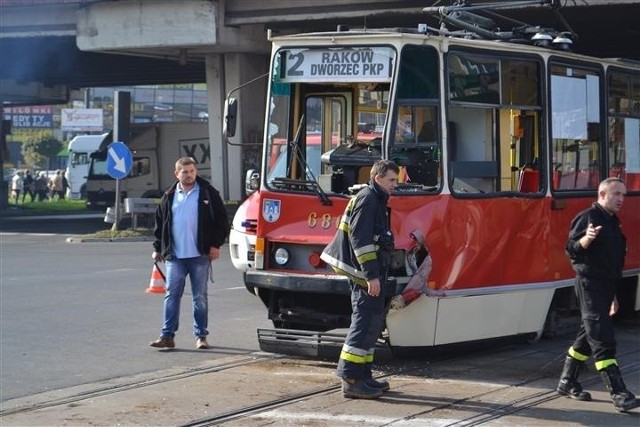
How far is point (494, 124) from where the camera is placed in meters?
9.87

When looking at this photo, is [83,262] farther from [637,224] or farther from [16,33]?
[16,33]

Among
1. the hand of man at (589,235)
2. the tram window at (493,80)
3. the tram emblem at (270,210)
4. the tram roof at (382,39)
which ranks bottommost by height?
the hand of man at (589,235)

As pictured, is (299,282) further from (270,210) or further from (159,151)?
(159,151)

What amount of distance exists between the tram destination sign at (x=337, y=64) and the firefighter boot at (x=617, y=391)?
9.73ft

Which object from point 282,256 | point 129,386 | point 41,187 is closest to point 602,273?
→ point 282,256

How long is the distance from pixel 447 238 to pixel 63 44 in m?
28.0

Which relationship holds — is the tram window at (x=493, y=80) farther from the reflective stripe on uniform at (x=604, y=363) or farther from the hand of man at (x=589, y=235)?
the reflective stripe on uniform at (x=604, y=363)

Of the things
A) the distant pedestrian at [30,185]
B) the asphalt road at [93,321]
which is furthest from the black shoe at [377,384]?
the distant pedestrian at [30,185]

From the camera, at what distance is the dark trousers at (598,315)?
8016mm

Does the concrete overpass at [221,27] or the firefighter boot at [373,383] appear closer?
the firefighter boot at [373,383]

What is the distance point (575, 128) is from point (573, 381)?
325cm

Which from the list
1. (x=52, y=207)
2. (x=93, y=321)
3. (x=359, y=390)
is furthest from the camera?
(x=52, y=207)

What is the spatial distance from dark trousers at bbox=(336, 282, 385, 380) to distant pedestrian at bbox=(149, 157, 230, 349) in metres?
2.65

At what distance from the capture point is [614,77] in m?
11.5
